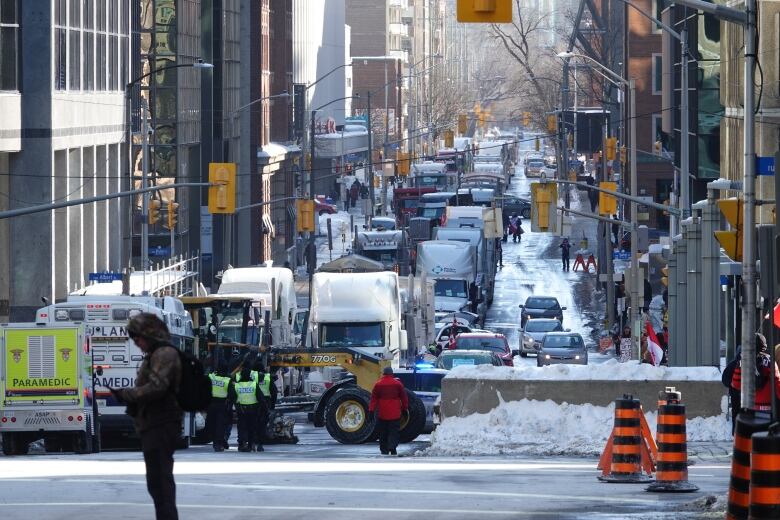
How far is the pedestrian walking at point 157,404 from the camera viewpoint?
391 inches

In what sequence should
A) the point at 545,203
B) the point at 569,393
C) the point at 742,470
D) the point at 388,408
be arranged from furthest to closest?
1. the point at 545,203
2. the point at 388,408
3. the point at 569,393
4. the point at 742,470

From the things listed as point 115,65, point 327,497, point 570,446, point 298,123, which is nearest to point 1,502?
point 327,497

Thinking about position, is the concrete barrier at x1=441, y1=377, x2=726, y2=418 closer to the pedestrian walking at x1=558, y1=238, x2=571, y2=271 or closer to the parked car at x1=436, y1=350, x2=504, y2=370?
the parked car at x1=436, y1=350, x2=504, y2=370

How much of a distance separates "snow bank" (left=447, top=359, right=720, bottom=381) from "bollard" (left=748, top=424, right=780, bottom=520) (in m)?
13.1

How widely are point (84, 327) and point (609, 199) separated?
89.8 ft

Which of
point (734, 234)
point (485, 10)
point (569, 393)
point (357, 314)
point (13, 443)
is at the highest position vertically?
point (485, 10)

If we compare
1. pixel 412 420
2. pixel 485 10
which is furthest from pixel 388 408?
pixel 485 10

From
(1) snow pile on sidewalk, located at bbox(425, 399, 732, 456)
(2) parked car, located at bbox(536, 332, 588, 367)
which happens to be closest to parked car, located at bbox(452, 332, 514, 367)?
(2) parked car, located at bbox(536, 332, 588, 367)

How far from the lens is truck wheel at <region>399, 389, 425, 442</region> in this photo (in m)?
26.8

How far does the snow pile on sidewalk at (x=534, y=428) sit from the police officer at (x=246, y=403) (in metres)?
3.20

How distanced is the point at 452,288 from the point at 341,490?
43556 millimetres

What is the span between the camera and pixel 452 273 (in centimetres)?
5938

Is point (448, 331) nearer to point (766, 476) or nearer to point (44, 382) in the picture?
point (44, 382)

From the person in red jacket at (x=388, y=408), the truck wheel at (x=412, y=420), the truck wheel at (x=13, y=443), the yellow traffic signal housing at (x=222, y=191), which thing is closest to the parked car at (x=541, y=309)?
the yellow traffic signal housing at (x=222, y=191)
